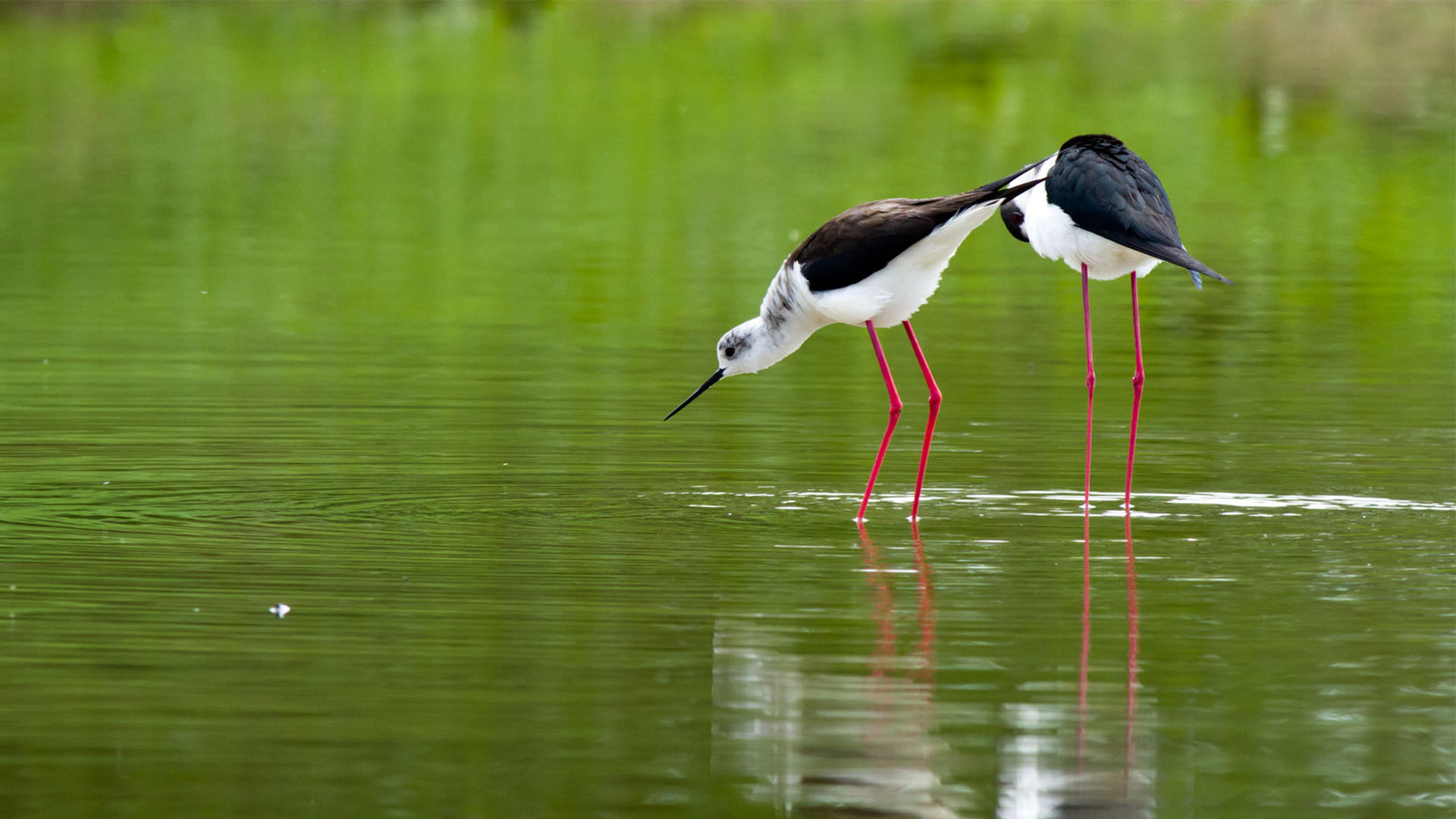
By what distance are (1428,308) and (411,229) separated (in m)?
9.06

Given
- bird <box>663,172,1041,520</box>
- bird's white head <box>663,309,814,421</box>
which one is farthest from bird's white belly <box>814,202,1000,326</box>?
bird's white head <box>663,309,814,421</box>

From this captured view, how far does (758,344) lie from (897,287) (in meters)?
0.93

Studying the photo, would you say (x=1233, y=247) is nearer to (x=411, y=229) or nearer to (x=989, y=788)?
(x=411, y=229)

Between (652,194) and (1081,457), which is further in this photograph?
(652,194)

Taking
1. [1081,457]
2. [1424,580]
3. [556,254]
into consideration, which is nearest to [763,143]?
[556,254]

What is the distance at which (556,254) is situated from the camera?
20578 mm

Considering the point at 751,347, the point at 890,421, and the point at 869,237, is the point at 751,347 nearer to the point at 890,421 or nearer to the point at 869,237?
the point at 890,421

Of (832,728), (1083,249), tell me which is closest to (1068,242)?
(1083,249)

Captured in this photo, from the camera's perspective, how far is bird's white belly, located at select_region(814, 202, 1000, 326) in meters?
9.59

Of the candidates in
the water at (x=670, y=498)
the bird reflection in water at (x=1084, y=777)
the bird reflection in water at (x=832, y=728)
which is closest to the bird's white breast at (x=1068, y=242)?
the water at (x=670, y=498)

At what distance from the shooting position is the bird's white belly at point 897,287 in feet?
31.5

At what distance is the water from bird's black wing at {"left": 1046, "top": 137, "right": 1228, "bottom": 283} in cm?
109

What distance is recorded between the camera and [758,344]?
10492 mm

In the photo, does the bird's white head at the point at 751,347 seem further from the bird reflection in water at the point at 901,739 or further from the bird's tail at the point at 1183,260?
the bird reflection in water at the point at 901,739
